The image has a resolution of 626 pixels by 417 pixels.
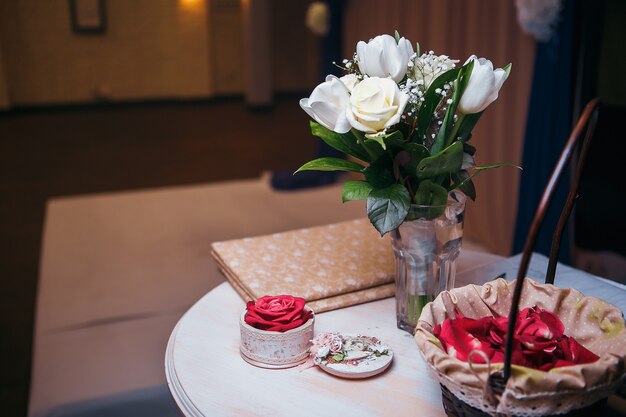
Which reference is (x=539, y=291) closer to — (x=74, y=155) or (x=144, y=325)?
(x=144, y=325)

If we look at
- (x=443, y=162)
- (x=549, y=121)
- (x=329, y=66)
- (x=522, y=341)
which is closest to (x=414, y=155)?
(x=443, y=162)

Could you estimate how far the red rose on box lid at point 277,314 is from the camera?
34.2 inches

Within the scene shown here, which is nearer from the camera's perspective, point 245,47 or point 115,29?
point 115,29

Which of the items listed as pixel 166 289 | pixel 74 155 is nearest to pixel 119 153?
pixel 74 155

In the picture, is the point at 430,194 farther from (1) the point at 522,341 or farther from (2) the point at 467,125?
(1) the point at 522,341

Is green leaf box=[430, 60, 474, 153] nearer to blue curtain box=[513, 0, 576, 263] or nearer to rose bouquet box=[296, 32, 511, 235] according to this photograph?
rose bouquet box=[296, 32, 511, 235]

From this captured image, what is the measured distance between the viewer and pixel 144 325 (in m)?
1.72

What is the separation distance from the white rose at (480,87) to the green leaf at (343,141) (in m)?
0.15

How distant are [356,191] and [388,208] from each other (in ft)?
0.16

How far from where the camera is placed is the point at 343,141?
922 millimetres

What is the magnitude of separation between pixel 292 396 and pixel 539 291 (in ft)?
1.19

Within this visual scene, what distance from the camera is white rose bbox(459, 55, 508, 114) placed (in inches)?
32.0

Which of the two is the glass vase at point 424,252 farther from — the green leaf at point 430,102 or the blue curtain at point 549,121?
the blue curtain at point 549,121

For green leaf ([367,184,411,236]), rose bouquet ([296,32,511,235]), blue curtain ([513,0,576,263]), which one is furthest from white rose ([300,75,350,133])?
blue curtain ([513,0,576,263])
